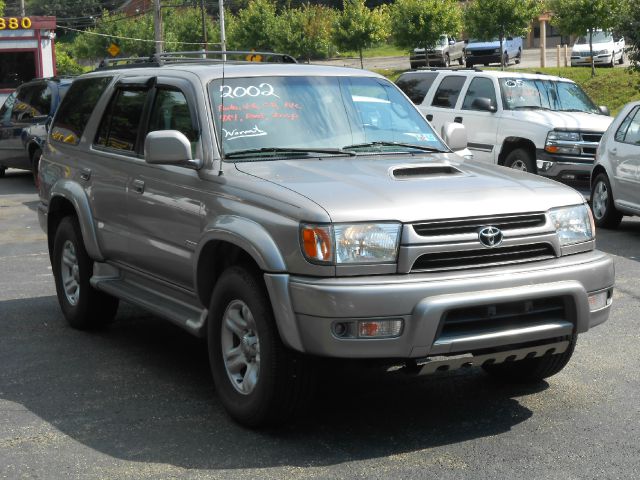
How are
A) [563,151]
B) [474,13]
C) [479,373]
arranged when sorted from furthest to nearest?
1. [474,13]
2. [563,151]
3. [479,373]

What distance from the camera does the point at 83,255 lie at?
772 cm

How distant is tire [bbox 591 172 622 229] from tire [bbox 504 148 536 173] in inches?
92.9

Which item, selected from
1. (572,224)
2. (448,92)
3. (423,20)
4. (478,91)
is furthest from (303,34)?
(572,224)

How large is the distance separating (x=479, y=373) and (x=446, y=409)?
83 cm

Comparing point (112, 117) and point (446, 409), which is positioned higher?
point (112, 117)

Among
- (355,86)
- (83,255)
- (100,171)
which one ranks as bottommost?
(83,255)

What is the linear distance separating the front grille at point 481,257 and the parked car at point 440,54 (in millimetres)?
41552

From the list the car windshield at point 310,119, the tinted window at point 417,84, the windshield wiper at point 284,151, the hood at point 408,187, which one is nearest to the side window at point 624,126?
the tinted window at point 417,84

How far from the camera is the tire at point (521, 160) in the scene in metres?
16.2

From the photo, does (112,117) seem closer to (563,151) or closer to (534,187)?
(534,187)

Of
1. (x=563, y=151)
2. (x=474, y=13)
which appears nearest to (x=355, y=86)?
(x=563, y=151)

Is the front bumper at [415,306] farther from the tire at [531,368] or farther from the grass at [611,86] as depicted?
the grass at [611,86]

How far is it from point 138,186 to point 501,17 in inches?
1416

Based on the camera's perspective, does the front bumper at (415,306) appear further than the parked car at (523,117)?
No
